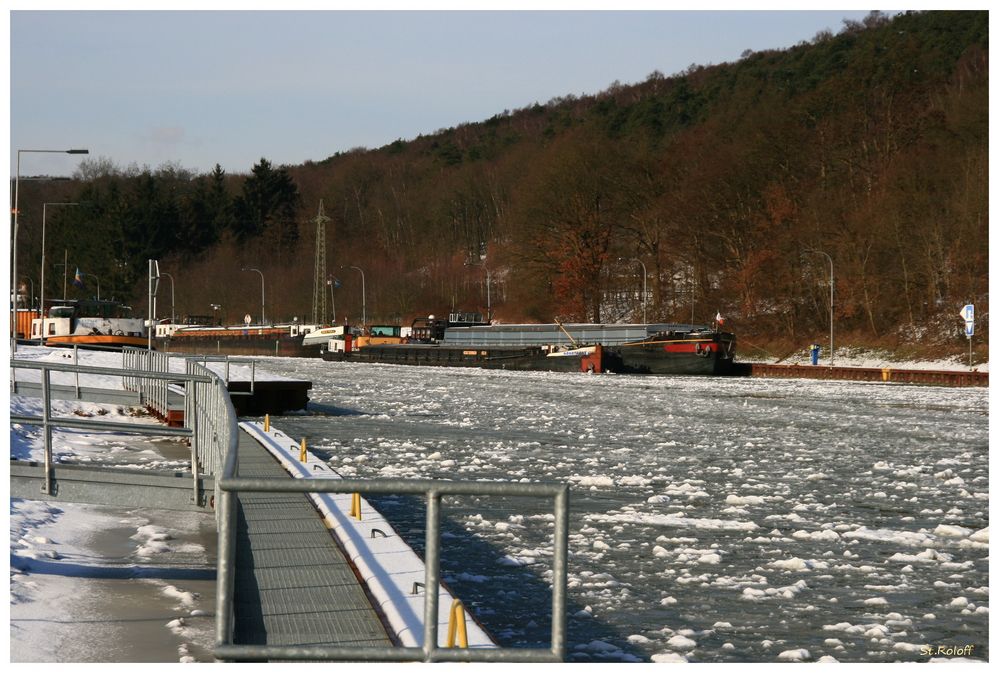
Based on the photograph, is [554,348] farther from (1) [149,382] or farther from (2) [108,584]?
(2) [108,584]

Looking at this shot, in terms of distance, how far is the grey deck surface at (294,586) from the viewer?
753 cm

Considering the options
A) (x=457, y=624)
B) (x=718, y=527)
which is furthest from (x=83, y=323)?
(x=457, y=624)

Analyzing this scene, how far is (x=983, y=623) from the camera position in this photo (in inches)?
354

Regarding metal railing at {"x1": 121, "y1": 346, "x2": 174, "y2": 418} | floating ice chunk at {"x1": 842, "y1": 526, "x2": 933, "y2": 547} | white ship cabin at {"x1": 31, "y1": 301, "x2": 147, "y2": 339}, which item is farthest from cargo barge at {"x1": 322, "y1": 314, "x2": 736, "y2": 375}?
floating ice chunk at {"x1": 842, "y1": 526, "x2": 933, "y2": 547}

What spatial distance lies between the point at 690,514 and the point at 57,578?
23.7ft

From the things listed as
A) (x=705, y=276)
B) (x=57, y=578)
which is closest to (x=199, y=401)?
(x=57, y=578)

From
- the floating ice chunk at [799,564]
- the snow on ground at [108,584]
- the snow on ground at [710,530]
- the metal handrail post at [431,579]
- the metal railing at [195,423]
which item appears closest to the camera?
the metal handrail post at [431,579]

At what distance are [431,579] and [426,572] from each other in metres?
0.06

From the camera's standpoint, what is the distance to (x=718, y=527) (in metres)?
13.0

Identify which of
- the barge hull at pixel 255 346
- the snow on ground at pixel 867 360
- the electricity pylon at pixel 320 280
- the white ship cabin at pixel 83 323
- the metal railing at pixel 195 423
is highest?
the electricity pylon at pixel 320 280

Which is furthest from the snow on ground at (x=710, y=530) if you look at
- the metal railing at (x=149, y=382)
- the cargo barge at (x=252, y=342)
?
the cargo barge at (x=252, y=342)

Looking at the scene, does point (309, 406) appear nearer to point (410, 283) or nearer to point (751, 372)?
point (751, 372)

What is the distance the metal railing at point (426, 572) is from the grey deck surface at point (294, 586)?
2.25 feet

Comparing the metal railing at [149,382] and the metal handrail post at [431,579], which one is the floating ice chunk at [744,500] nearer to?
the metal handrail post at [431,579]
